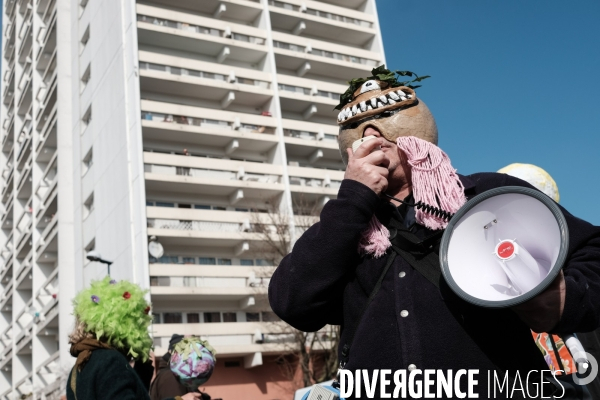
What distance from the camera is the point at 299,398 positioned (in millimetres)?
2443

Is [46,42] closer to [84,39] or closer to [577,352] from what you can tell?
[84,39]

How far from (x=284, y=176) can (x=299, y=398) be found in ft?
99.4

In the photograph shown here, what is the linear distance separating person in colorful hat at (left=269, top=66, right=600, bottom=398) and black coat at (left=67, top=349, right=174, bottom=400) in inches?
64.2

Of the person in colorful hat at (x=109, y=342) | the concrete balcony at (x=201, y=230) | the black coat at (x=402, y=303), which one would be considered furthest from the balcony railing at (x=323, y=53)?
the black coat at (x=402, y=303)

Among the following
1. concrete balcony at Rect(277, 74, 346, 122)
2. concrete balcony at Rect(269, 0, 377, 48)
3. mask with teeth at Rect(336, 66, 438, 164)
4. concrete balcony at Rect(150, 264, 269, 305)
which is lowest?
mask with teeth at Rect(336, 66, 438, 164)

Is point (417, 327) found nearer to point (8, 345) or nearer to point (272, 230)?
point (272, 230)

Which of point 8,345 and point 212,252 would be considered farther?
point 8,345

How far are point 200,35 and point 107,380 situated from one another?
32288mm

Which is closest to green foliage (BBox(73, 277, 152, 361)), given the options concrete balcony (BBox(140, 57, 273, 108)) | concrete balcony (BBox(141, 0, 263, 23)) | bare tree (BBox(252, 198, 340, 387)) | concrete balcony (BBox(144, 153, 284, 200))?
bare tree (BBox(252, 198, 340, 387))

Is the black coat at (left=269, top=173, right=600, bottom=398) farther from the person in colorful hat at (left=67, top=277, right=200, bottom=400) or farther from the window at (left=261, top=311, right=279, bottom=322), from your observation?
the window at (left=261, top=311, right=279, bottom=322)

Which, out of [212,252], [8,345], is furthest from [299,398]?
[8,345]

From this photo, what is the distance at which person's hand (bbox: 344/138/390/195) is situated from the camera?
202cm

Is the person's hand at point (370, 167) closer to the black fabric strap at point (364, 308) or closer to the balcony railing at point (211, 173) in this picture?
the black fabric strap at point (364, 308)

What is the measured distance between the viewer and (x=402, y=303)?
1905 mm
